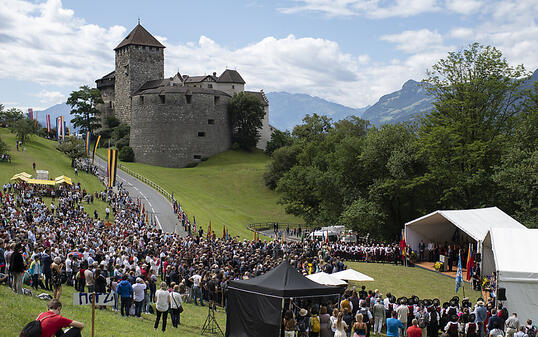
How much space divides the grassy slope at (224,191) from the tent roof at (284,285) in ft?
96.6

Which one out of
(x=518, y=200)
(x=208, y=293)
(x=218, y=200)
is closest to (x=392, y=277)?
(x=208, y=293)

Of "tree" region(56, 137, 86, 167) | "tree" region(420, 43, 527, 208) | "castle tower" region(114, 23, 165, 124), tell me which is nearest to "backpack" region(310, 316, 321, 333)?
"tree" region(420, 43, 527, 208)

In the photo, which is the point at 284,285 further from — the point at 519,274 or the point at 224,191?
the point at 224,191

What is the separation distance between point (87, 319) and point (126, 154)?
75685mm

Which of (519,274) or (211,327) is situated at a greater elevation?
(519,274)

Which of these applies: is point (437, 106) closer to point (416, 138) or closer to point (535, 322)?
point (416, 138)

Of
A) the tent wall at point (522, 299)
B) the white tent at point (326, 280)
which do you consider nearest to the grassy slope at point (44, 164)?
the white tent at point (326, 280)

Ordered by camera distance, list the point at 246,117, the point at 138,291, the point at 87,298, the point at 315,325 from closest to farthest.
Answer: the point at 87,298 → the point at 315,325 → the point at 138,291 → the point at 246,117

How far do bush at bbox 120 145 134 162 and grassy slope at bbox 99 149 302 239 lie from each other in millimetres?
4939

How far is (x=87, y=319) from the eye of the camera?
1233cm

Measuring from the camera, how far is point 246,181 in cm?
7250

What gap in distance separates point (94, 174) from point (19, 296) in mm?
47603

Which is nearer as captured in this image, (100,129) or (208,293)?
(208,293)

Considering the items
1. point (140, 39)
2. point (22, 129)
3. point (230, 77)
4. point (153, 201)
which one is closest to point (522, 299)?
point (153, 201)
